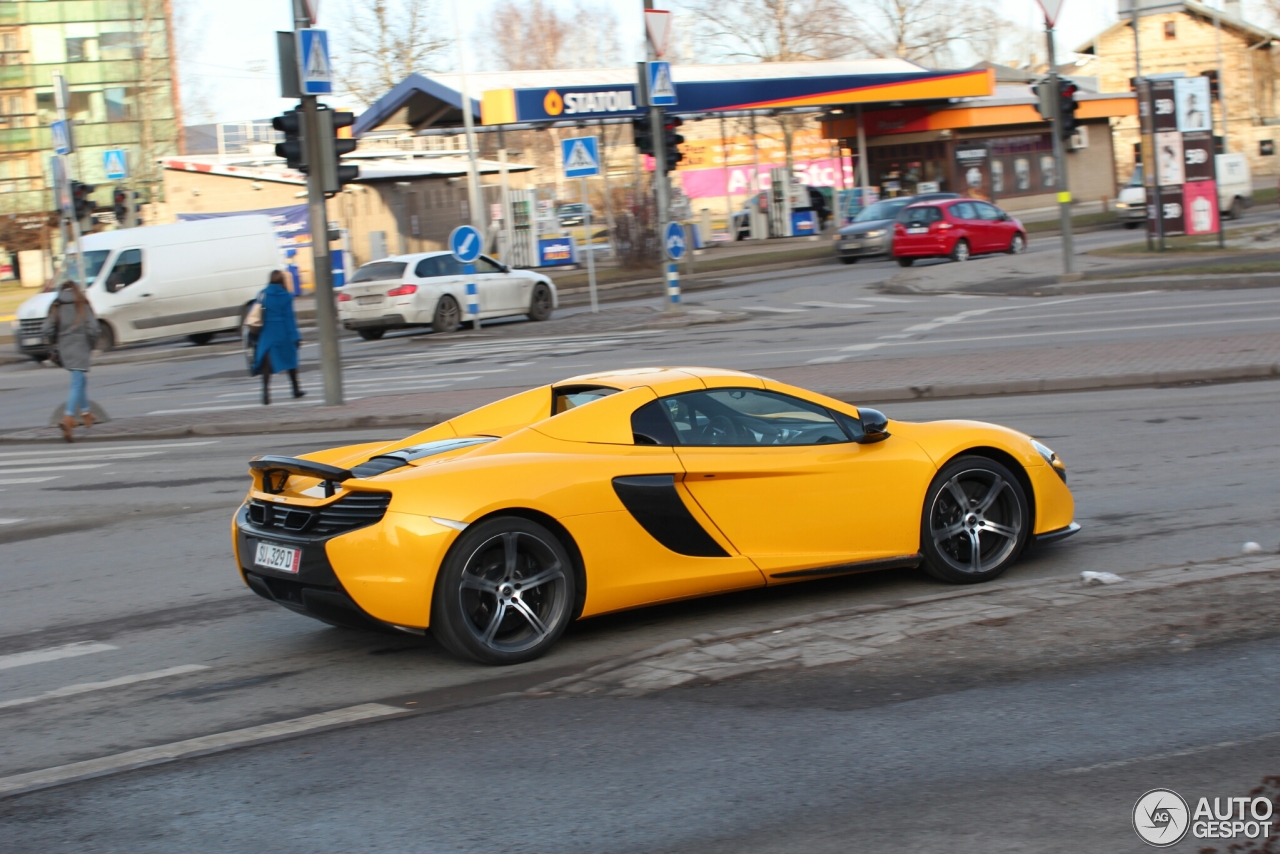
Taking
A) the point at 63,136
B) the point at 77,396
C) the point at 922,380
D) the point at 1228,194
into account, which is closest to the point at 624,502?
the point at 922,380

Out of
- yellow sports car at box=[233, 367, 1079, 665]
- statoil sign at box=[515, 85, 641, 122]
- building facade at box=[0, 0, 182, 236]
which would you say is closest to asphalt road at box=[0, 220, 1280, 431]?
yellow sports car at box=[233, 367, 1079, 665]

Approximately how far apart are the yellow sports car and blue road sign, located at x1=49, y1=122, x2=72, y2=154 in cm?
2430

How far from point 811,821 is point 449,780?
1.23 metres

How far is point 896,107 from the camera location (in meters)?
54.8

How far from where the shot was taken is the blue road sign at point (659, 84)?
25000 millimetres

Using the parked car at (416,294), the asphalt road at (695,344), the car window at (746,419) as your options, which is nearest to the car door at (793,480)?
the car window at (746,419)

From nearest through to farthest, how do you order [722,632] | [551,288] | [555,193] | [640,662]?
[640,662]
[722,632]
[551,288]
[555,193]

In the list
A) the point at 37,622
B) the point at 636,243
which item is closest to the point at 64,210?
the point at 636,243

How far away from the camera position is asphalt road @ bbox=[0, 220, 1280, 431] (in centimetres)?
1850

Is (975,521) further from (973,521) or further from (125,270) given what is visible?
(125,270)

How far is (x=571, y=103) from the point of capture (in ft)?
142

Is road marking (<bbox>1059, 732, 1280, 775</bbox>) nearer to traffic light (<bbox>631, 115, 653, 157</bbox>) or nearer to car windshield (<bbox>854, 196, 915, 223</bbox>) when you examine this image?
traffic light (<bbox>631, 115, 653, 157</bbox>)

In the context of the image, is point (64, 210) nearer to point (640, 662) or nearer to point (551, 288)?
point (551, 288)

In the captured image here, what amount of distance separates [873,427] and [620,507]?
1402mm
